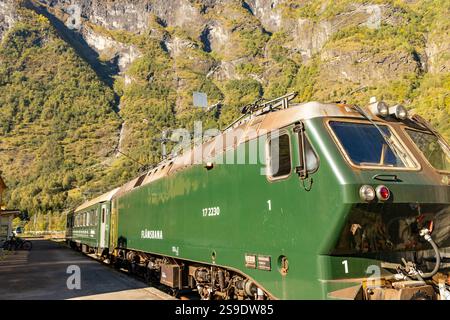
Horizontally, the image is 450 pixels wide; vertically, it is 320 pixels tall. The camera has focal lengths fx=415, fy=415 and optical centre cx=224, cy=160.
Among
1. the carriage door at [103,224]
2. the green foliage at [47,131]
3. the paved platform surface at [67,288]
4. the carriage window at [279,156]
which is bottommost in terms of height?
the paved platform surface at [67,288]

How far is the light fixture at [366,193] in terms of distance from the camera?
18.9 feet

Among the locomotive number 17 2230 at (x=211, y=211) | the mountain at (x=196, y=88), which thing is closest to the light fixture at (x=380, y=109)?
the locomotive number 17 2230 at (x=211, y=211)

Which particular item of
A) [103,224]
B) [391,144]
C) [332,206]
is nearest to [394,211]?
[332,206]

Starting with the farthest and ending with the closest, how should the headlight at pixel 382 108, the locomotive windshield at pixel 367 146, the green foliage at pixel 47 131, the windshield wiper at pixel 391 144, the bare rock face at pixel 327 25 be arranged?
the bare rock face at pixel 327 25 → the green foliage at pixel 47 131 → the headlight at pixel 382 108 → the windshield wiper at pixel 391 144 → the locomotive windshield at pixel 367 146

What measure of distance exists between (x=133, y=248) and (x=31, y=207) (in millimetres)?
111811

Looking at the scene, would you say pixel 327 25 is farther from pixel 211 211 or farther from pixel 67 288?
pixel 211 211

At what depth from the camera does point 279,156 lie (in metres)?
7.02

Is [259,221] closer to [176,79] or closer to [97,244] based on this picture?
[97,244]

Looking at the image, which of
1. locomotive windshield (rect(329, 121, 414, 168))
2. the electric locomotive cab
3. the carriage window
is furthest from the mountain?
the carriage window

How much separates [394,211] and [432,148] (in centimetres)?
202

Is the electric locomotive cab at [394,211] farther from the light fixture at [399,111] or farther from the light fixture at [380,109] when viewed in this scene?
the light fixture at [399,111]

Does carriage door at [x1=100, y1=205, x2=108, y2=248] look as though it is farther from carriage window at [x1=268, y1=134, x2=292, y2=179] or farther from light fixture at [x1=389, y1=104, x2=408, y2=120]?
light fixture at [x1=389, y1=104, x2=408, y2=120]

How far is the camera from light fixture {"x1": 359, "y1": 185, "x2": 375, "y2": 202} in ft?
18.9

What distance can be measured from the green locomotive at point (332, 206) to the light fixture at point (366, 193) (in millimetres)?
25
